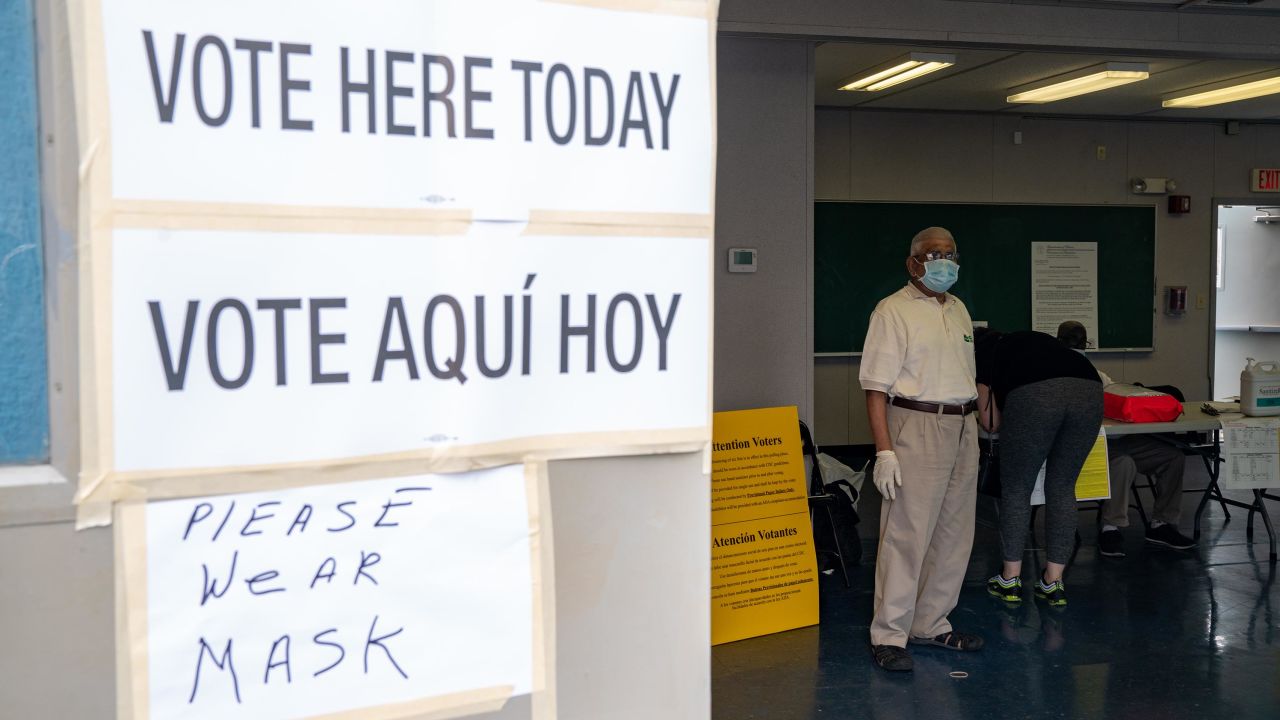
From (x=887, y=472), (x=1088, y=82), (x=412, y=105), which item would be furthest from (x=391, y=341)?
(x=1088, y=82)

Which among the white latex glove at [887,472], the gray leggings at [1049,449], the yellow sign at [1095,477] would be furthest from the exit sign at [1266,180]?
the white latex glove at [887,472]

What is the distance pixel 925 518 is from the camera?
3.87 meters

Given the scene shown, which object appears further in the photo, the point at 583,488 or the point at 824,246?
the point at 824,246

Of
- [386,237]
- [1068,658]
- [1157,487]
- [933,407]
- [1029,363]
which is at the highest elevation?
[386,237]

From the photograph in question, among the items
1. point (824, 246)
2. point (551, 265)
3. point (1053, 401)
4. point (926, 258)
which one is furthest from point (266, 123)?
point (824, 246)

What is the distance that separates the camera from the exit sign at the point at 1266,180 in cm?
938

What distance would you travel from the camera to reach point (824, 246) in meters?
8.68

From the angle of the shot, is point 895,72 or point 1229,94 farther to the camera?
point 1229,94

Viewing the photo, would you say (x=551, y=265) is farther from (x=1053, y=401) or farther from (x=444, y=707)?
(x=1053, y=401)

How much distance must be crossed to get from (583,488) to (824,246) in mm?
7651

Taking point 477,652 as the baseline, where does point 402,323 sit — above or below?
above

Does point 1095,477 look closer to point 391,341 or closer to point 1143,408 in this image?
point 1143,408

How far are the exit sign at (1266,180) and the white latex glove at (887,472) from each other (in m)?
7.63

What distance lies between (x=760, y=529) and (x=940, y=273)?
4.51ft
